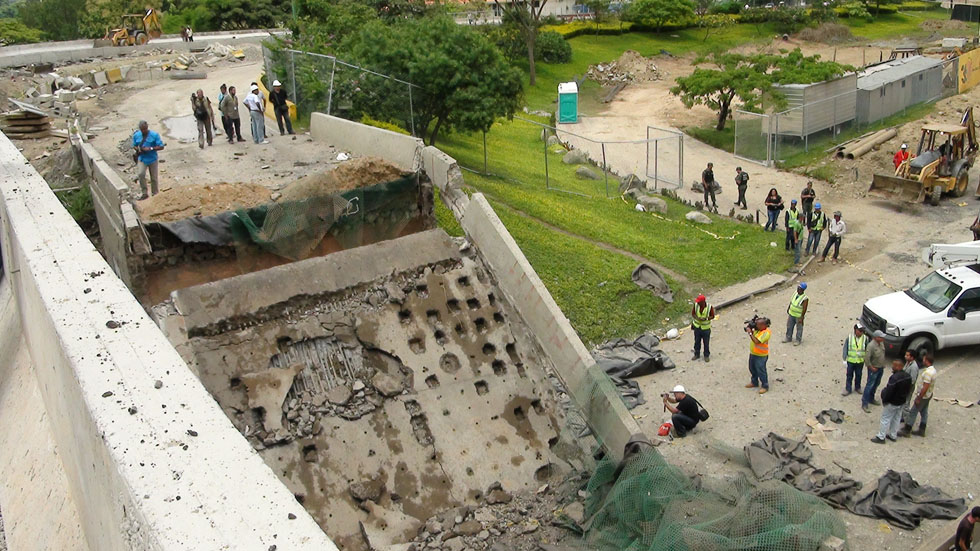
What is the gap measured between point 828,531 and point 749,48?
4735 cm

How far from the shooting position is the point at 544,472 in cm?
1176

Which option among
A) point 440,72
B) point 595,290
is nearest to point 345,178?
point 595,290

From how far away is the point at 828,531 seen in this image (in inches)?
363

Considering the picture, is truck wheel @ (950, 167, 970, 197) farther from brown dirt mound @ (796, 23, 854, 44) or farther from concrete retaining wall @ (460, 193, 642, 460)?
brown dirt mound @ (796, 23, 854, 44)

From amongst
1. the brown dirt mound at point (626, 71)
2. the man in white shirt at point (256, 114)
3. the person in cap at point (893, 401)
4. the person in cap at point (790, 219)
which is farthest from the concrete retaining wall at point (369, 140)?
the brown dirt mound at point (626, 71)

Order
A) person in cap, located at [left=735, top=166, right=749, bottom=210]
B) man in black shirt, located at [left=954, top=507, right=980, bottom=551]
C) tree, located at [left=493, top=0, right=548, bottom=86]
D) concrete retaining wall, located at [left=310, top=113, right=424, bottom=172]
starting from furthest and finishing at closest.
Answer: tree, located at [left=493, top=0, right=548, bottom=86]
person in cap, located at [left=735, top=166, right=749, bottom=210]
concrete retaining wall, located at [left=310, top=113, right=424, bottom=172]
man in black shirt, located at [left=954, top=507, right=980, bottom=551]

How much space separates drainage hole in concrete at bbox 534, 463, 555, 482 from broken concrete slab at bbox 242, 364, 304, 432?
348 cm

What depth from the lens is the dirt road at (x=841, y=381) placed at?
12133 mm

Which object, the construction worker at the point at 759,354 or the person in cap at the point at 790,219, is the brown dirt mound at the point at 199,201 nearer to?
the construction worker at the point at 759,354

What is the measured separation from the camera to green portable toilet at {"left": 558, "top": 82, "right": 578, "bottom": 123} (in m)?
36.8

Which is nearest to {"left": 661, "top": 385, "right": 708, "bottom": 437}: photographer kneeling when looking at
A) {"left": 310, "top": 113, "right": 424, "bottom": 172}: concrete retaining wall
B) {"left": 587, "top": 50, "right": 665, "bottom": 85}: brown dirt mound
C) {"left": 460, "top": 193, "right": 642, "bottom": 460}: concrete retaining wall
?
{"left": 460, "top": 193, "right": 642, "bottom": 460}: concrete retaining wall

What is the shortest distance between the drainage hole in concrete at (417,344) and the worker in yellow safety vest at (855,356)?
22.4 ft

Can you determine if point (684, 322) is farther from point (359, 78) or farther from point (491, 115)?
point (359, 78)

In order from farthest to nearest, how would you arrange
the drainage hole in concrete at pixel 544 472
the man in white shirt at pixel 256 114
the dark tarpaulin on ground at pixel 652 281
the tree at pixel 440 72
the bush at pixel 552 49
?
the bush at pixel 552 49
the tree at pixel 440 72
the man in white shirt at pixel 256 114
the dark tarpaulin on ground at pixel 652 281
the drainage hole in concrete at pixel 544 472
